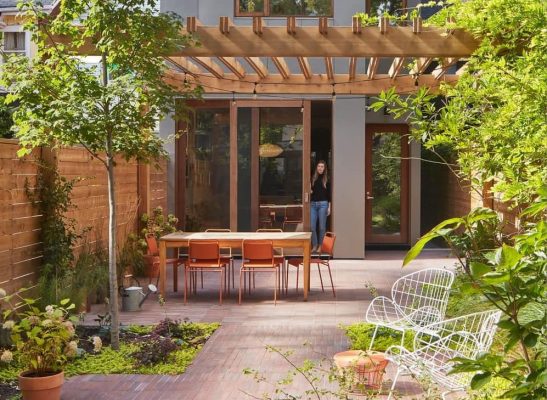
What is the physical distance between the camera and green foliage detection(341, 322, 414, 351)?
703 cm

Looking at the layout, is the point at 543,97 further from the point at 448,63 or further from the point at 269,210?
the point at 269,210

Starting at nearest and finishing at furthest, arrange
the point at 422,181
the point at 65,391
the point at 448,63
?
the point at 65,391
the point at 448,63
the point at 422,181

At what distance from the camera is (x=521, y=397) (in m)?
1.61

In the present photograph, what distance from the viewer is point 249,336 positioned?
A: 26.0 ft

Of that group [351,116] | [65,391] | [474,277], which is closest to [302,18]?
[351,116]

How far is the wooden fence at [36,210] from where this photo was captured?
754 cm

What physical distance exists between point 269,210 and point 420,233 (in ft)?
13.0

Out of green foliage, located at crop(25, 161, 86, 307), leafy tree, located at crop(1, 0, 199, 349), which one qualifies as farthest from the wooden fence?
leafy tree, located at crop(1, 0, 199, 349)

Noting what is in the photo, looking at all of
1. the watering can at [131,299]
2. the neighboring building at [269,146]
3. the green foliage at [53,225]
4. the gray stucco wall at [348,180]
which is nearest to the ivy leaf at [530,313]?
the green foliage at [53,225]

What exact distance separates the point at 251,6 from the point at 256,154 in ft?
8.71

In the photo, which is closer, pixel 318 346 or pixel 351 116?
pixel 318 346

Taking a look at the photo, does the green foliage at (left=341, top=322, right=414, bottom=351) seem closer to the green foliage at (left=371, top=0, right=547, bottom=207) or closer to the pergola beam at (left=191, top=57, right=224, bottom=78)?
the green foliage at (left=371, top=0, right=547, bottom=207)

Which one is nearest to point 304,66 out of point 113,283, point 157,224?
point 157,224

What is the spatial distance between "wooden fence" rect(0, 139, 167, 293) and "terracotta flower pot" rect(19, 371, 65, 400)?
2169mm
